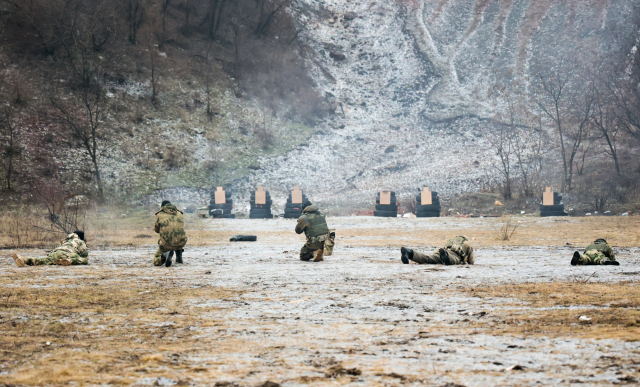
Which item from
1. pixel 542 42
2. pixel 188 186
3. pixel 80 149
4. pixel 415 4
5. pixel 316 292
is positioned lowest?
pixel 316 292

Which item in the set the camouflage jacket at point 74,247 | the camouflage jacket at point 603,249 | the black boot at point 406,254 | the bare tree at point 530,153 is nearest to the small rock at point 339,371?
the black boot at point 406,254

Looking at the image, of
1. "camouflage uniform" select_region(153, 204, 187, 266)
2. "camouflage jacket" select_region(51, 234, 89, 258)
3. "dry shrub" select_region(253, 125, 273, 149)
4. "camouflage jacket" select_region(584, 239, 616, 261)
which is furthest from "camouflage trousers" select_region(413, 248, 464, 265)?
"dry shrub" select_region(253, 125, 273, 149)

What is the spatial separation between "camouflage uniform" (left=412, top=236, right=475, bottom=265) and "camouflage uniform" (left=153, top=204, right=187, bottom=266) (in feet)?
14.4

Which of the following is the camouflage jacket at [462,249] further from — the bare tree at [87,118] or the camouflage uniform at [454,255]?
the bare tree at [87,118]

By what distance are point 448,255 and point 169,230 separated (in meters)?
5.17

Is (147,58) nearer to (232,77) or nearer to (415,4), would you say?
(232,77)

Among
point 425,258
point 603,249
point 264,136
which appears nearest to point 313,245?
point 425,258

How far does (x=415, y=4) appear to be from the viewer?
171ft

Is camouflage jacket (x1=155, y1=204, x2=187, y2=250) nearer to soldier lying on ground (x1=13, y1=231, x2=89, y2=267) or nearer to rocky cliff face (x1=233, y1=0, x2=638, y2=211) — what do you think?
soldier lying on ground (x1=13, y1=231, x2=89, y2=267)

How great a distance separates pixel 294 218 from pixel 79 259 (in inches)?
685

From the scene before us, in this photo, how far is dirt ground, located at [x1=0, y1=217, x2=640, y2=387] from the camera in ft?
12.0

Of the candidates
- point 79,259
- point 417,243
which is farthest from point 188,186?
point 79,259

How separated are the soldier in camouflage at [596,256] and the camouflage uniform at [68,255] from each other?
29.7 ft

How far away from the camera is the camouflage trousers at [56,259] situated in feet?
35.0
